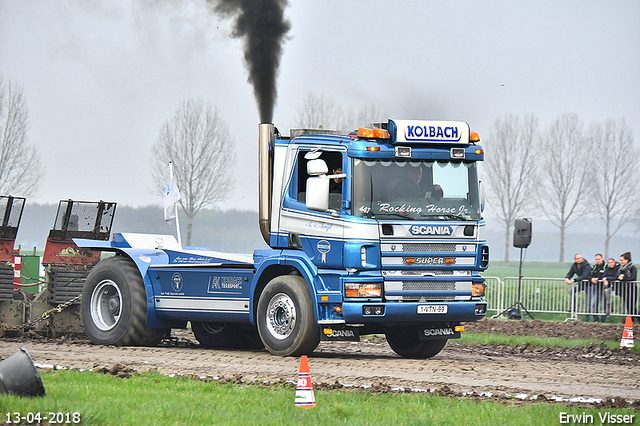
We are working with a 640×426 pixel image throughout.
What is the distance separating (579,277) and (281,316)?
1273 cm

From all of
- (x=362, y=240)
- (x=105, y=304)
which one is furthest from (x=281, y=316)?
(x=105, y=304)

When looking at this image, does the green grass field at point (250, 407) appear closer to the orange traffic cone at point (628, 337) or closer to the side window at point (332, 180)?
the side window at point (332, 180)

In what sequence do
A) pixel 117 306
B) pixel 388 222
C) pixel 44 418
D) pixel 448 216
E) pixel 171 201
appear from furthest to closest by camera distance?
pixel 171 201
pixel 117 306
pixel 448 216
pixel 388 222
pixel 44 418

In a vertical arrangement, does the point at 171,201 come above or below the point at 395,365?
above

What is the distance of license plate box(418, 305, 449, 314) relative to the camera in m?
12.6

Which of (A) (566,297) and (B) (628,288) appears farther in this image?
(A) (566,297)

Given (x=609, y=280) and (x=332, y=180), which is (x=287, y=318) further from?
(x=609, y=280)

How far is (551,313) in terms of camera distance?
81.0 ft

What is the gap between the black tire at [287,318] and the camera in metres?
12.7

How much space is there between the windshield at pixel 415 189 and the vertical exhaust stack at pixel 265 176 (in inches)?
66.1

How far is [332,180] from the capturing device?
1266 cm

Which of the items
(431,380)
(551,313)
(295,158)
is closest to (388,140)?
(295,158)

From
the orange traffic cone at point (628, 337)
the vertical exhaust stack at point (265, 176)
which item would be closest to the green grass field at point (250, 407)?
the vertical exhaust stack at point (265, 176)

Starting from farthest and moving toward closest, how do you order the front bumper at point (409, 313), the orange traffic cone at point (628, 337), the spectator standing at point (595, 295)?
1. the spectator standing at point (595, 295)
2. the orange traffic cone at point (628, 337)
3. the front bumper at point (409, 313)
